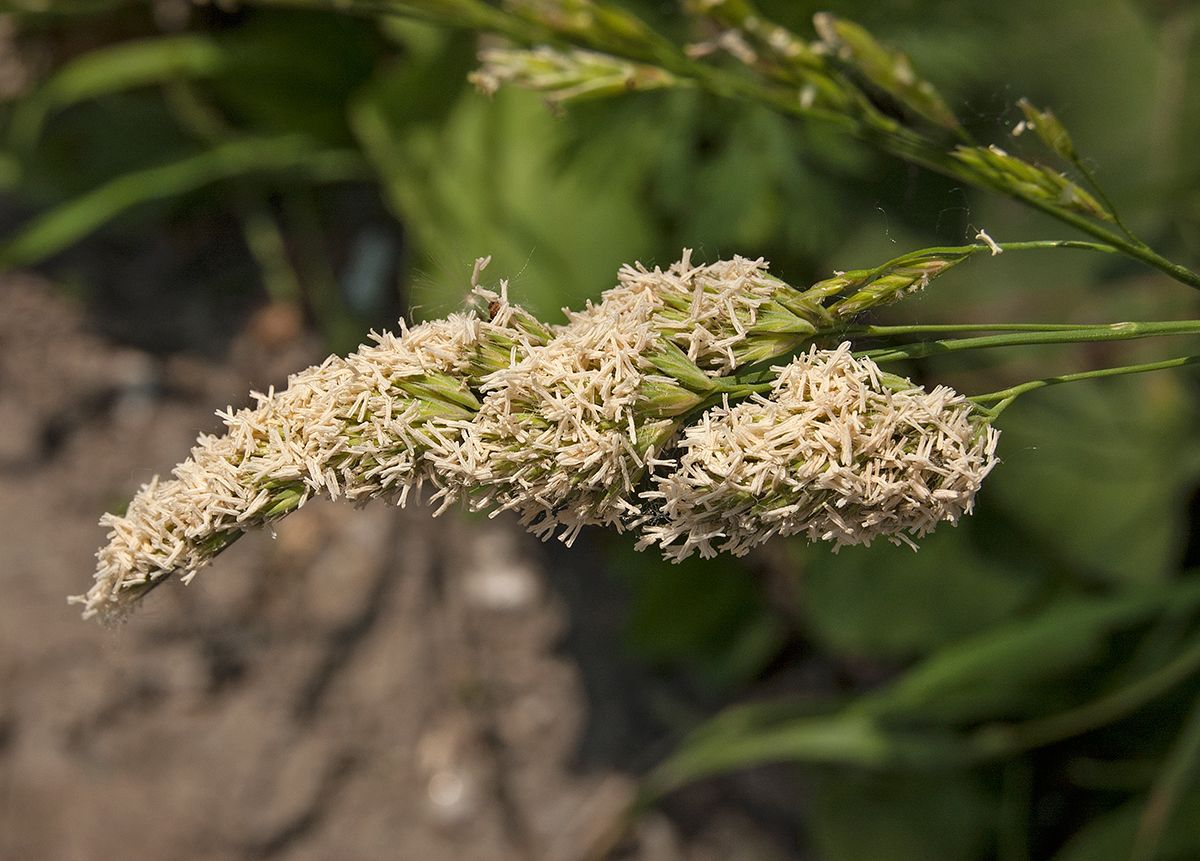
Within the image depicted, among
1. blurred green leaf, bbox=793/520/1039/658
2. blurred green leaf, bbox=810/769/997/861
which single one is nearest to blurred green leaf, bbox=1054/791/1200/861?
blurred green leaf, bbox=810/769/997/861

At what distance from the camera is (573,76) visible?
3.91 ft

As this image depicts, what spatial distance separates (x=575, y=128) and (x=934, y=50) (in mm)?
954

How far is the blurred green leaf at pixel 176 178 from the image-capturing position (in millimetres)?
2662

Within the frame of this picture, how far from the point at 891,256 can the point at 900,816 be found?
6.10ft

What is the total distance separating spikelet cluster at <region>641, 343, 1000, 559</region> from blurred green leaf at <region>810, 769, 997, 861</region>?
2304 millimetres

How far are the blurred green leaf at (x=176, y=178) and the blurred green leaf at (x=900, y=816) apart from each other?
9.32 ft

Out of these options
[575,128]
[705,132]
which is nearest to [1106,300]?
[705,132]

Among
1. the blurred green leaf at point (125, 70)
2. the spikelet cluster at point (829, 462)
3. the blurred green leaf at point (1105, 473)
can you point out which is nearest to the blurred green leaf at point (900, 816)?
the blurred green leaf at point (1105, 473)

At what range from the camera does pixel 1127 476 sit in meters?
2.41

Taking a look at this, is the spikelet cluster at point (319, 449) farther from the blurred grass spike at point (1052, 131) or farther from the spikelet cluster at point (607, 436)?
the blurred grass spike at point (1052, 131)

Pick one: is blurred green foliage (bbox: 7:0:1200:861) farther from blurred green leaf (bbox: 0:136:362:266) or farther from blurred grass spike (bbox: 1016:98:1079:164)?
blurred grass spike (bbox: 1016:98:1079:164)

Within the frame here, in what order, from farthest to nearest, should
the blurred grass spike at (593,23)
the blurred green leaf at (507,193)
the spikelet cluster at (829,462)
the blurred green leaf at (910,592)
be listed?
the blurred green leaf at (910,592)
the blurred green leaf at (507,193)
the blurred grass spike at (593,23)
the spikelet cluster at (829,462)

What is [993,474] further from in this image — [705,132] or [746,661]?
[705,132]

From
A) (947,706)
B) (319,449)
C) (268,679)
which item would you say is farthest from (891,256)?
(268,679)
